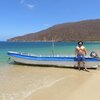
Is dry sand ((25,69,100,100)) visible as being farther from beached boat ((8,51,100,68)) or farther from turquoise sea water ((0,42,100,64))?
turquoise sea water ((0,42,100,64))

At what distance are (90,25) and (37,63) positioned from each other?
18353 centimetres

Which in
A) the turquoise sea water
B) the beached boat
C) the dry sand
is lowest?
the turquoise sea water

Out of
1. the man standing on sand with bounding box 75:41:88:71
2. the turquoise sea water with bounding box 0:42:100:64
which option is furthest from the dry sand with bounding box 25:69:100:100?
the turquoise sea water with bounding box 0:42:100:64

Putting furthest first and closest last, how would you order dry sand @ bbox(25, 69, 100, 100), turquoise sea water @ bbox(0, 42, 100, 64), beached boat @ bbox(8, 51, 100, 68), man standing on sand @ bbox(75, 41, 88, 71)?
1. turquoise sea water @ bbox(0, 42, 100, 64)
2. beached boat @ bbox(8, 51, 100, 68)
3. man standing on sand @ bbox(75, 41, 88, 71)
4. dry sand @ bbox(25, 69, 100, 100)

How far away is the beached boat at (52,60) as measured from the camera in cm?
1534

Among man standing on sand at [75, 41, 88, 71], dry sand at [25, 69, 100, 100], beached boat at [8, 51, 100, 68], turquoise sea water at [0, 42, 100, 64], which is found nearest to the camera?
dry sand at [25, 69, 100, 100]

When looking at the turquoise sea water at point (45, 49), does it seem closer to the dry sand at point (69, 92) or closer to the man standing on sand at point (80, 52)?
the man standing on sand at point (80, 52)

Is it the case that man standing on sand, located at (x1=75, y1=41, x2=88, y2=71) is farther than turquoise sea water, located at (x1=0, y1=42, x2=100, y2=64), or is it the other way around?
turquoise sea water, located at (x1=0, y1=42, x2=100, y2=64)

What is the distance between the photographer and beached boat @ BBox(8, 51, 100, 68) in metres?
15.3

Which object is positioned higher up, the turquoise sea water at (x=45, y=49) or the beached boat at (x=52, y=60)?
the beached boat at (x=52, y=60)

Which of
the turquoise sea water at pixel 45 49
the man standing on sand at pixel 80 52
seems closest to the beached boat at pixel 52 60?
the man standing on sand at pixel 80 52

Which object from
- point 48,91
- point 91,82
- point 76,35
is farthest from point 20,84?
point 76,35

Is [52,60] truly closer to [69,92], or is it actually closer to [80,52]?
[80,52]

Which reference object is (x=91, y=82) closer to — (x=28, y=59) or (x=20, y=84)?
(x=20, y=84)
